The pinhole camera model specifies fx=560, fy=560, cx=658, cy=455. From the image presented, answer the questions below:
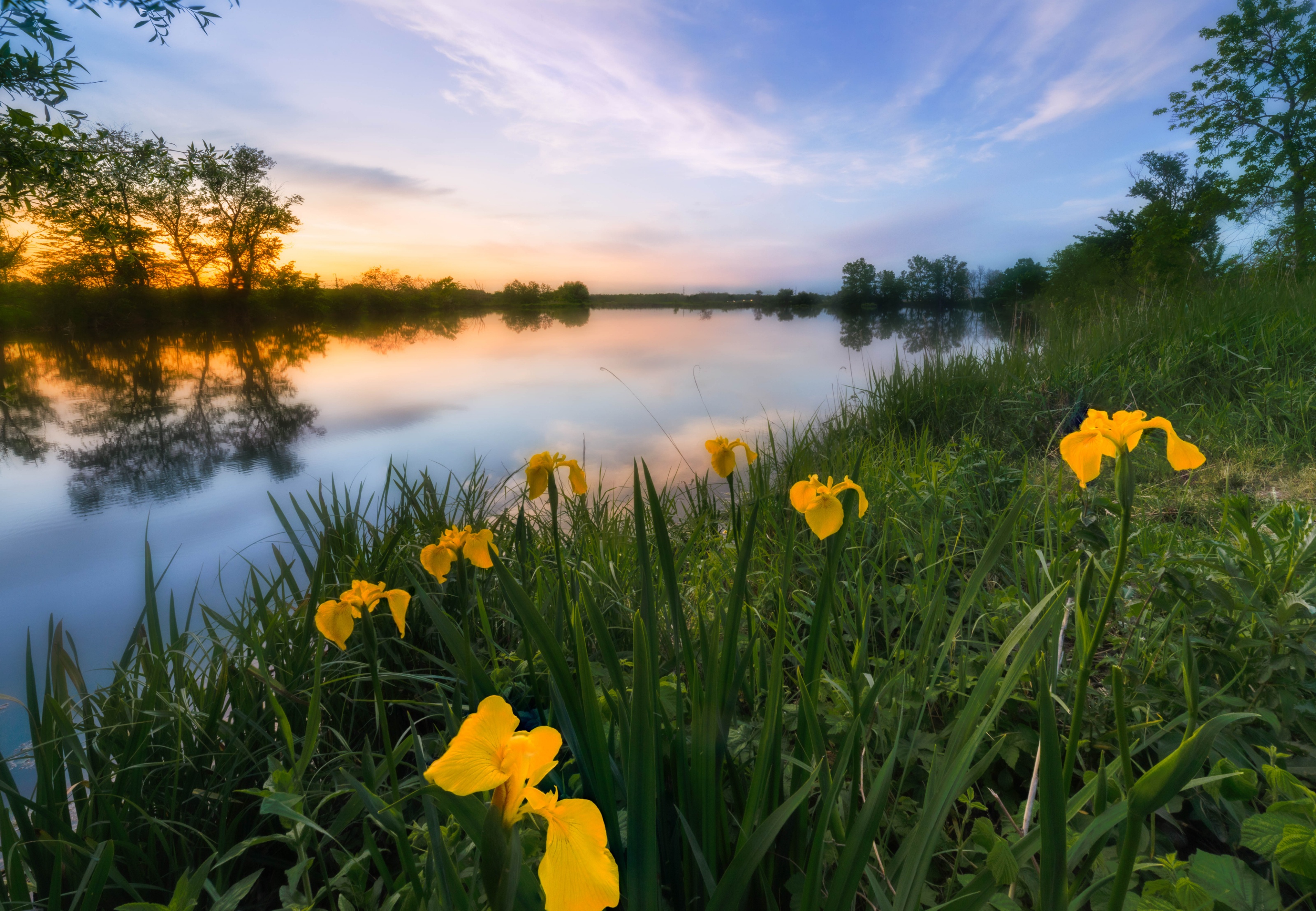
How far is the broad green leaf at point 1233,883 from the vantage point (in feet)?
2.01

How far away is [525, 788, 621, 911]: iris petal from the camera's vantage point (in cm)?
36

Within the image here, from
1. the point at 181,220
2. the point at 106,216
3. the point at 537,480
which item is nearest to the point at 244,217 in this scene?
the point at 181,220

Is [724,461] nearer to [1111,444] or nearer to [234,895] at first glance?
[1111,444]

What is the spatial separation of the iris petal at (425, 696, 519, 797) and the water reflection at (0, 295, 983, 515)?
594cm

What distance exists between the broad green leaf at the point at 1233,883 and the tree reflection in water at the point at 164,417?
621cm

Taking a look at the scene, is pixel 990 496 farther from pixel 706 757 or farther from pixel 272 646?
pixel 272 646

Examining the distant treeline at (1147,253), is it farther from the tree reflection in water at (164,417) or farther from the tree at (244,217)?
the tree at (244,217)

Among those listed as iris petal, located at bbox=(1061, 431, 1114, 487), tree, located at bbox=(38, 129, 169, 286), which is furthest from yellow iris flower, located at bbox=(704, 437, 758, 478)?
tree, located at bbox=(38, 129, 169, 286)

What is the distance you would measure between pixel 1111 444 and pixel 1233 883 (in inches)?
20.9

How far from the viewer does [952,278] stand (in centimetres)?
2520

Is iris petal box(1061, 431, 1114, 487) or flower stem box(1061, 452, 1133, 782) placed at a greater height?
iris petal box(1061, 431, 1114, 487)

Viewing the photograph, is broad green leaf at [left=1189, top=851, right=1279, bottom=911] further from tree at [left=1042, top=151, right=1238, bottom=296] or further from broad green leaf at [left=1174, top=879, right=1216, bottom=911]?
tree at [left=1042, top=151, right=1238, bottom=296]

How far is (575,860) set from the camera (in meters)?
0.37

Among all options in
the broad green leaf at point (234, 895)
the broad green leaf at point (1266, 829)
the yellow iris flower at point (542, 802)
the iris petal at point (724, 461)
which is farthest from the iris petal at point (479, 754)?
the broad green leaf at point (1266, 829)
